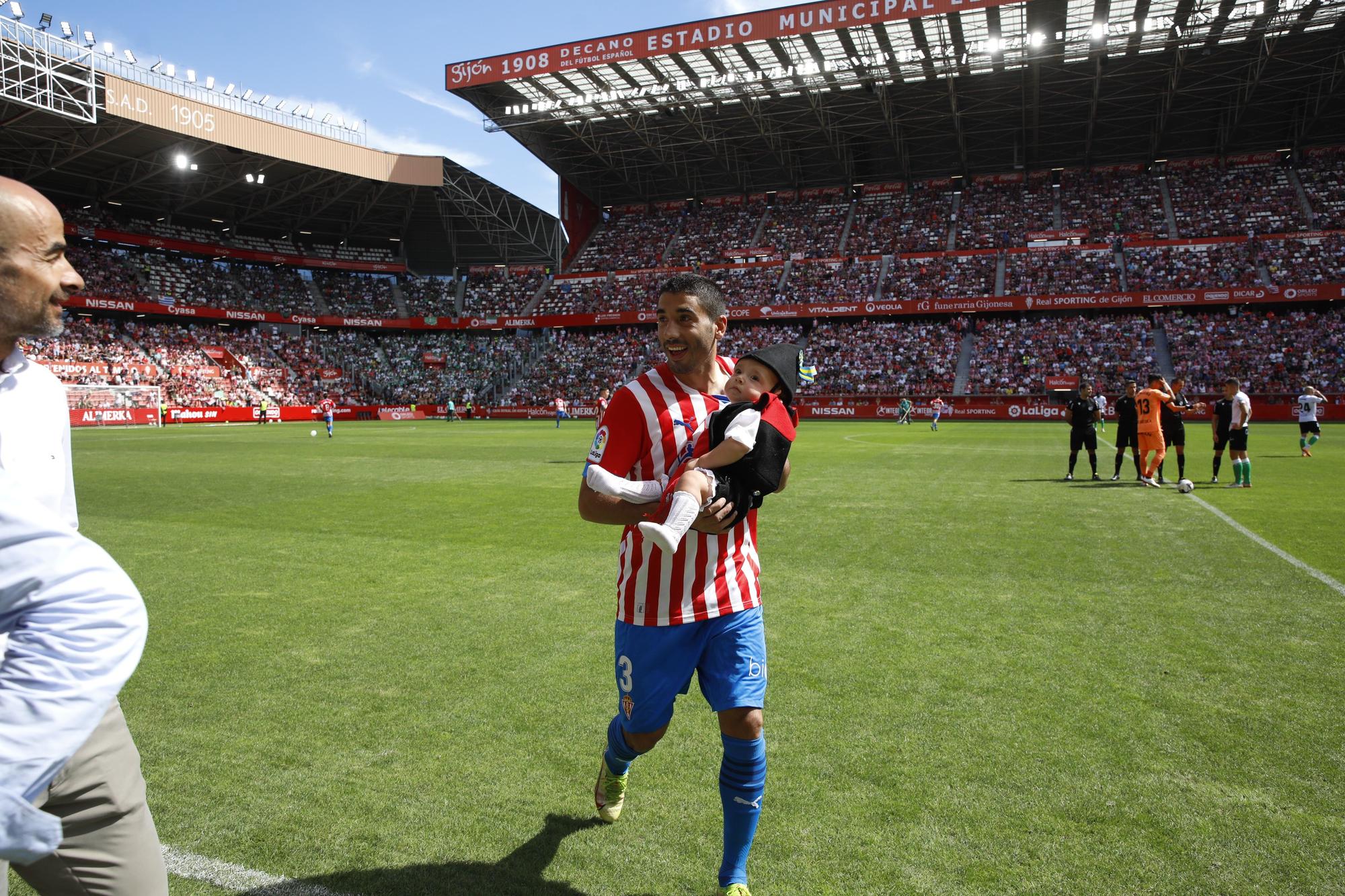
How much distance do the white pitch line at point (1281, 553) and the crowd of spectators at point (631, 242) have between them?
165 feet

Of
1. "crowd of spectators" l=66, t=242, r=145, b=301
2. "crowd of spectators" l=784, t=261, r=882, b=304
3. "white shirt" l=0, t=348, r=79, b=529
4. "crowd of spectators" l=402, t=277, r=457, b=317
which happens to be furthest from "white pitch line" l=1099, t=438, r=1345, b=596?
"crowd of spectators" l=402, t=277, r=457, b=317

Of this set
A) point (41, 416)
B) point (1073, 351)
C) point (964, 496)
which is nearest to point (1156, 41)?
point (1073, 351)

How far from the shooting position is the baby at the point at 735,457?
269 cm

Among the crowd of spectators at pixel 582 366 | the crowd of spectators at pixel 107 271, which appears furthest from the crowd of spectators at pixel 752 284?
the crowd of spectators at pixel 107 271

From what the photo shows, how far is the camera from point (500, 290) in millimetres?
63281

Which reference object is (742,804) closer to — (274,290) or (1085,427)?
(1085,427)

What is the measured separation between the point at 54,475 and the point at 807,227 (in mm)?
59122

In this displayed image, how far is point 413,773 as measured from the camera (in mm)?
3881

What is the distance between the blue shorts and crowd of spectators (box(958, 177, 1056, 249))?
54.3 metres

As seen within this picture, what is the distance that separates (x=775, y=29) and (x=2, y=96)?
110 ft

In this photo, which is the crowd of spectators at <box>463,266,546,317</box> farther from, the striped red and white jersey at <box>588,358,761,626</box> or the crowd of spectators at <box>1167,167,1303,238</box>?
the striped red and white jersey at <box>588,358,761,626</box>

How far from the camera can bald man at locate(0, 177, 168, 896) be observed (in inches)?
68.8

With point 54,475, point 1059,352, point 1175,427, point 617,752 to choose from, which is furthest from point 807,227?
point 54,475

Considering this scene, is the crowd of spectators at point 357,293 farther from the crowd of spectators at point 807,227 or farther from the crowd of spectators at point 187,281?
the crowd of spectators at point 807,227
